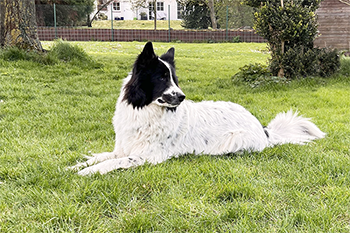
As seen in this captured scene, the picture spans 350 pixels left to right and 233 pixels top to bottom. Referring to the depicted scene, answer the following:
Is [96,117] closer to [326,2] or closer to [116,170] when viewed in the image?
[116,170]

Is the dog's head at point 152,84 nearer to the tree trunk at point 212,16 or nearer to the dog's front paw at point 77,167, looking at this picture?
the dog's front paw at point 77,167

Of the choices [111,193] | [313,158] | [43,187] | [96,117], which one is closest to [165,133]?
[111,193]

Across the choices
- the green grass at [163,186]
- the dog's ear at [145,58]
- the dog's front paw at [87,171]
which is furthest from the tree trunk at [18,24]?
the dog's front paw at [87,171]

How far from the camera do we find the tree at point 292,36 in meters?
7.91

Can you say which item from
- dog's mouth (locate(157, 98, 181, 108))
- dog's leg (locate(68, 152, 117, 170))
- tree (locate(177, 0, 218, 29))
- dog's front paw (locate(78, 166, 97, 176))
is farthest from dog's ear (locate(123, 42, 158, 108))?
tree (locate(177, 0, 218, 29))

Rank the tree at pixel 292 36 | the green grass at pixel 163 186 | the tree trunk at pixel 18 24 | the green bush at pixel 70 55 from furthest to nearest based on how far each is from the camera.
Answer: the green bush at pixel 70 55, the tree trunk at pixel 18 24, the tree at pixel 292 36, the green grass at pixel 163 186

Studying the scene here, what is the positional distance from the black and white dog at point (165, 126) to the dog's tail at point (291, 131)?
2cm

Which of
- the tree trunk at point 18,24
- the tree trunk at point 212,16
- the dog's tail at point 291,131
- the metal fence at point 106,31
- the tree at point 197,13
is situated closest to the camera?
the dog's tail at point 291,131

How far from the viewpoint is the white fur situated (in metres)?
3.33

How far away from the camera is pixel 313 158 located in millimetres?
3490

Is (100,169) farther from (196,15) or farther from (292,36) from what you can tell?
(196,15)

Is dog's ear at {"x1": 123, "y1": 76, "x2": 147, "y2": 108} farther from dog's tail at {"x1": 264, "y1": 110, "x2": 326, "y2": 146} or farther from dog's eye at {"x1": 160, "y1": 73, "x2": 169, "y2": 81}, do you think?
dog's tail at {"x1": 264, "y1": 110, "x2": 326, "y2": 146}

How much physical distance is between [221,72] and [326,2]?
8.52 meters

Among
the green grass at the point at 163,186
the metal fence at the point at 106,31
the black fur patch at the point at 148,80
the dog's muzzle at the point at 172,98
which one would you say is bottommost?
the green grass at the point at 163,186
